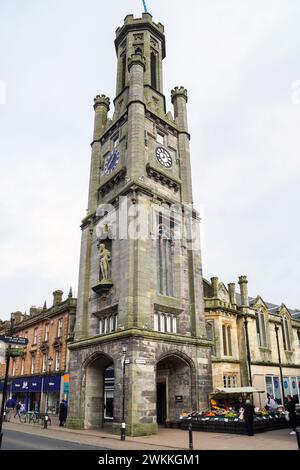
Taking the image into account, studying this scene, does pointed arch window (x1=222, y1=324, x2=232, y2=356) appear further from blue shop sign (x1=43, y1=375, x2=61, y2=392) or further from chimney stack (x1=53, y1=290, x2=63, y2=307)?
chimney stack (x1=53, y1=290, x2=63, y2=307)

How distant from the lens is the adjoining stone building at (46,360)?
125 ft

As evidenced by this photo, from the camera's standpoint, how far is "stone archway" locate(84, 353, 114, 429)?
25.5 meters

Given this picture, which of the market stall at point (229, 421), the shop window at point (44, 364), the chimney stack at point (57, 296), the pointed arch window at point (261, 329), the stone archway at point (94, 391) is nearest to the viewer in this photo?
the market stall at point (229, 421)

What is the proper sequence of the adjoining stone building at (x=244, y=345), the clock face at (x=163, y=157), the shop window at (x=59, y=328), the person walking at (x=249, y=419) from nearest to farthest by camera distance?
the person walking at (x=249, y=419) → the clock face at (x=163, y=157) → the adjoining stone building at (x=244, y=345) → the shop window at (x=59, y=328)

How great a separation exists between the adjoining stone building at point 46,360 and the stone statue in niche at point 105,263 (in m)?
12.7

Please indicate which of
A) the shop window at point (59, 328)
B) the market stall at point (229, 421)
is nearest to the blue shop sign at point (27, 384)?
the shop window at point (59, 328)

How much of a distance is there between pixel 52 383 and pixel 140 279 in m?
21.3

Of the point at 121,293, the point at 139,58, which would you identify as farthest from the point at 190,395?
the point at 139,58

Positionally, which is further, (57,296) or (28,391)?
(57,296)

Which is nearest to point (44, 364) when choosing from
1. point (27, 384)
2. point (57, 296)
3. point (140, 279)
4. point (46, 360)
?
point (46, 360)

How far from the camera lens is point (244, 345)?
35406 millimetres

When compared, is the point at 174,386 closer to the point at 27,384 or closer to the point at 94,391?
the point at 94,391

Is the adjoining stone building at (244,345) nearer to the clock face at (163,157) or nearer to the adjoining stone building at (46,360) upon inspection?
the clock face at (163,157)

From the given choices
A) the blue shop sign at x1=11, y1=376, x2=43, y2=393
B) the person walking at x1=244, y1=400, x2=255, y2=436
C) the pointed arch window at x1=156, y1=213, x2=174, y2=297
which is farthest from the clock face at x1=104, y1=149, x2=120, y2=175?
the blue shop sign at x1=11, y1=376, x2=43, y2=393
